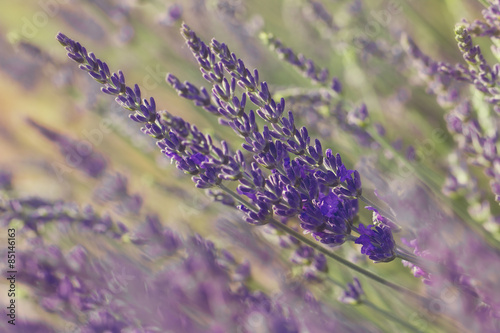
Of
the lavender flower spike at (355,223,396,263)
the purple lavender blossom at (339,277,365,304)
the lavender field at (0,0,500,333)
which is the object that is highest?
the lavender field at (0,0,500,333)

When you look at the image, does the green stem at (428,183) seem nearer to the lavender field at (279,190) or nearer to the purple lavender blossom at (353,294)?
the lavender field at (279,190)

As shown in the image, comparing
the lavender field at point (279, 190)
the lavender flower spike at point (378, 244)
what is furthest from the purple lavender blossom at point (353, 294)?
the lavender flower spike at point (378, 244)

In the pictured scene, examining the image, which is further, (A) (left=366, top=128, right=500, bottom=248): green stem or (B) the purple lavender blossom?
(A) (left=366, top=128, right=500, bottom=248): green stem

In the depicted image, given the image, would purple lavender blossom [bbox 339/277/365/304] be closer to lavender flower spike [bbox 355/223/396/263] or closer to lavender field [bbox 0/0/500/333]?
lavender field [bbox 0/0/500/333]

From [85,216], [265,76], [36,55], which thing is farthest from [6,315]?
[265,76]

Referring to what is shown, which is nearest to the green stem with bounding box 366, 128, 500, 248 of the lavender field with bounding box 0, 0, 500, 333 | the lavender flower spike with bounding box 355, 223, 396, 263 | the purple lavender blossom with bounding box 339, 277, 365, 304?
the lavender field with bounding box 0, 0, 500, 333

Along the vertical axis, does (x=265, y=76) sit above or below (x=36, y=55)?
above

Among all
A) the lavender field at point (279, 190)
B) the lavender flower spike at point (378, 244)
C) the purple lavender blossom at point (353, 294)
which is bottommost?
the lavender flower spike at point (378, 244)

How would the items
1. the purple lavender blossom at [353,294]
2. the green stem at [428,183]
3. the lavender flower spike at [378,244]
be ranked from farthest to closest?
the green stem at [428,183] < the purple lavender blossom at [353,294] < the lavender flower spike at [378,244]

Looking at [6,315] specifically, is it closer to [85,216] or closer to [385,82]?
[85,216]
